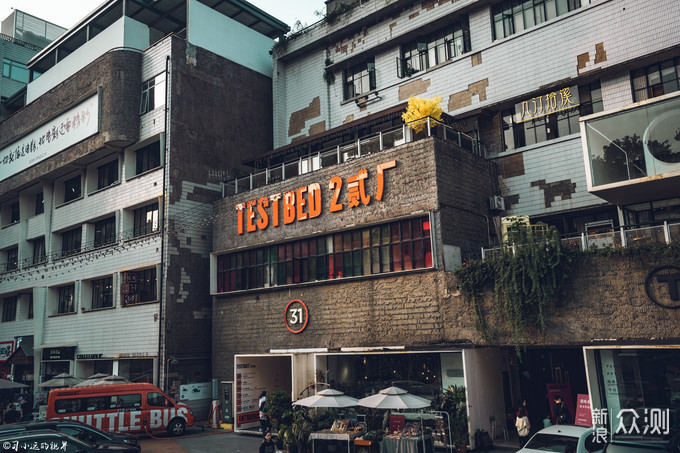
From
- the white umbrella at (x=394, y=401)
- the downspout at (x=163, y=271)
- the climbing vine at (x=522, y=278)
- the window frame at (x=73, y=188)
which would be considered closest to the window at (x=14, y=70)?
the window frame at (x=73, y=188)

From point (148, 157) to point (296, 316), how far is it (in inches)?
562

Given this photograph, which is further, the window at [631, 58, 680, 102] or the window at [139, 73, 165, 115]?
the window at [139, 73, 165, 115]

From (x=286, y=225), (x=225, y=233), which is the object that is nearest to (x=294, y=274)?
(x=286, y=225)

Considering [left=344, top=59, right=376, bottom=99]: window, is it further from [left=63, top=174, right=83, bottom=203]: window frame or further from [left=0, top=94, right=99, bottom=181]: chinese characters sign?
[left=63, top=174, right=83, bottom=203]: window frame

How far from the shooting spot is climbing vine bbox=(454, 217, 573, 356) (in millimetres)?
17125

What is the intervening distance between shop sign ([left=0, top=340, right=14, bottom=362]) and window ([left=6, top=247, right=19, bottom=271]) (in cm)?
572

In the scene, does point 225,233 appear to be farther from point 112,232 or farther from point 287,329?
point 112,232

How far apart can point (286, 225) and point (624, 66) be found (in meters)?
15.2

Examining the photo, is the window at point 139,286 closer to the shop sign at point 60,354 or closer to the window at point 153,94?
the shop sign at point 60,354

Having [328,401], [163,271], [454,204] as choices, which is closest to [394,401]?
[328,401]

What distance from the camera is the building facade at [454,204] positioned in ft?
56.9

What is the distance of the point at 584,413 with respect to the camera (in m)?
16.8

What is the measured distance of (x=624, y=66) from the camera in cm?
2134

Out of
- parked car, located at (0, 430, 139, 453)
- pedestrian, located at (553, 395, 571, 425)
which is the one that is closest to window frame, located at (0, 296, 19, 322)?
parked car, located at (0, 430, 139, 453)
